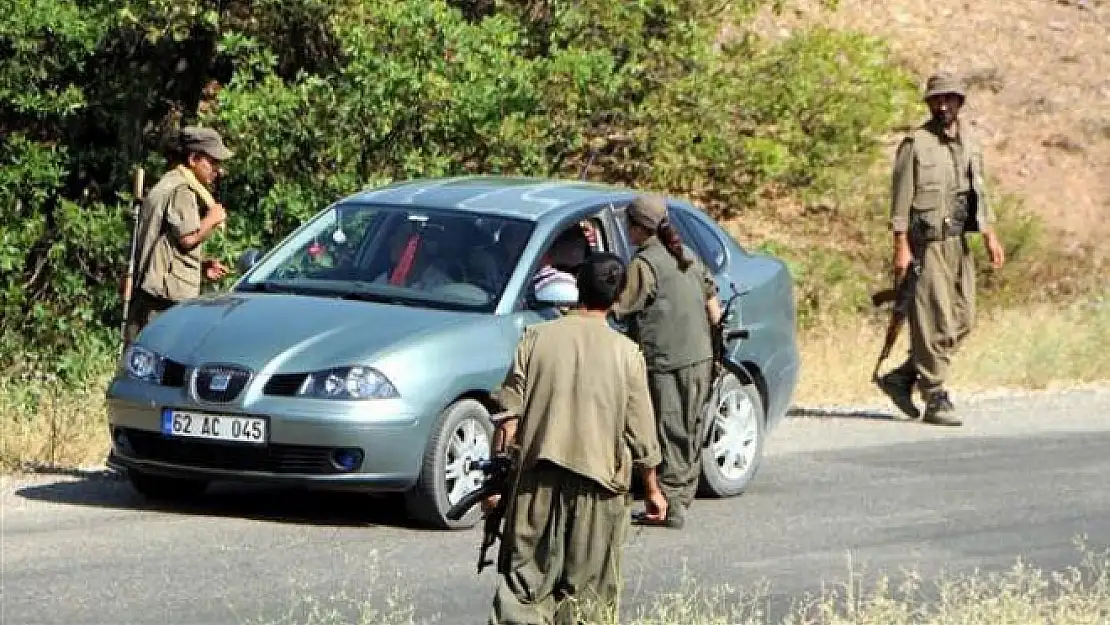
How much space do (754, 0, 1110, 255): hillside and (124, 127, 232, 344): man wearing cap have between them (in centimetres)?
1978

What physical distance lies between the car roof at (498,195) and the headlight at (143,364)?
1.56 meters

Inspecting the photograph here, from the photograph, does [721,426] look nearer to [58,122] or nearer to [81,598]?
[81,598]

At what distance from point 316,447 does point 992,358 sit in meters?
9.05

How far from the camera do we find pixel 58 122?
2028 cm

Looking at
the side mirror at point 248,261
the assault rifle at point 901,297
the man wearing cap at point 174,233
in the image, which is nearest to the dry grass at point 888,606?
the side mirror at point 248,261

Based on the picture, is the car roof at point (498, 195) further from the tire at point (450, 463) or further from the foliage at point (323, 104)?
the foliage at point (323, 104)

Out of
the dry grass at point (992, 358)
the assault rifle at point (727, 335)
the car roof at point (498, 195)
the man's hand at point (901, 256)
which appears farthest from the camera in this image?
the dry grass at point (992, 358)

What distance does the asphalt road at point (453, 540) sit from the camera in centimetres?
998

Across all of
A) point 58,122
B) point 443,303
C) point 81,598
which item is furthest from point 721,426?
point 58,122

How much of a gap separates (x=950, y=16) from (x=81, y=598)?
95.0 ft

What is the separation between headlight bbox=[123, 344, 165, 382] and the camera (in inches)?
467

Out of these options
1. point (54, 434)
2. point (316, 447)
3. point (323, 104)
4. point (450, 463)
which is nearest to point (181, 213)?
point (54, 434)

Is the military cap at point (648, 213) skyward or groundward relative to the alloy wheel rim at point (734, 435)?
skyward

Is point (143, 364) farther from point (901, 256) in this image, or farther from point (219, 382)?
point (901, 256)
